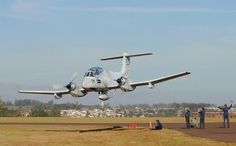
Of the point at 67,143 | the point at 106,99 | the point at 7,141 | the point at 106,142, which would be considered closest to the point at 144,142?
the point at 106,142

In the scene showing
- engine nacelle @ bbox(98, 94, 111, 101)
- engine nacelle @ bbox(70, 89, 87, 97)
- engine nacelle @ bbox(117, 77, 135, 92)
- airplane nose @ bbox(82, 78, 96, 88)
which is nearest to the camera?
airplane nose @ bbox(82, 78, 96, 88)

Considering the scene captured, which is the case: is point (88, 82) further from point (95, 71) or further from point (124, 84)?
point (124, 84)

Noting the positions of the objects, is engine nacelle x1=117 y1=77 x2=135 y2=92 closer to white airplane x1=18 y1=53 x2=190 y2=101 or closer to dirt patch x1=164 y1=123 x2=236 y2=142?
white airplane x1=18 y1=53 x2=190 y2=101

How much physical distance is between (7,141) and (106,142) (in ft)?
21.7

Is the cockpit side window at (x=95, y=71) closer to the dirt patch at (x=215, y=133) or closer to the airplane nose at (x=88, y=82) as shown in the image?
the airplane nose at (x=88, y=82)

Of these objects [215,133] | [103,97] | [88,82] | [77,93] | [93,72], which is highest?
[93,72]

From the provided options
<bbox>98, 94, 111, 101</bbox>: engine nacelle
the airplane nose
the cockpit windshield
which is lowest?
<bbox>98, 94, 111, 101</bbox>: engine nacelle

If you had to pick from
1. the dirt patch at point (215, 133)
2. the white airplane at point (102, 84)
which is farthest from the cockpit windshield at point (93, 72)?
the dirt patch at point (215, 133)

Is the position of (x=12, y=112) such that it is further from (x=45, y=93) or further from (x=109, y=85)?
(x=109, y=85)

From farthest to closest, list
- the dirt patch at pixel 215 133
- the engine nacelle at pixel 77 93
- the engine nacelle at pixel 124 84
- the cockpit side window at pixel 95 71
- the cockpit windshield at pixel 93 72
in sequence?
the engine nacelle at pixel 124 84
the engine nacelle at pixel 77 93
the cockpit side window at pixel 95 71
the cockpit windshield at pixel 93 72
the dirt patch at pixel 215 133

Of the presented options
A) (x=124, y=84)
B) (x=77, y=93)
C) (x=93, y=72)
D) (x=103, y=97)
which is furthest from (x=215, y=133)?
(x=77, y=93)

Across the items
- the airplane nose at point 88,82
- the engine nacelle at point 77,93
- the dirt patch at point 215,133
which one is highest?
the airplane nose at point 88,82

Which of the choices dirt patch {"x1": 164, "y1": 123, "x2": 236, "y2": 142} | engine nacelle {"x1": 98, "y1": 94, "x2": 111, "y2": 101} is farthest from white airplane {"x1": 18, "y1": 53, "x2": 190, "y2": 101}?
dirt patch {"x1": 164, "y1": 123, "x2": 236, "y2": 142}

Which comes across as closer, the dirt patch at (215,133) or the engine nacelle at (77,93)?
the dirt patch at (215,133)
